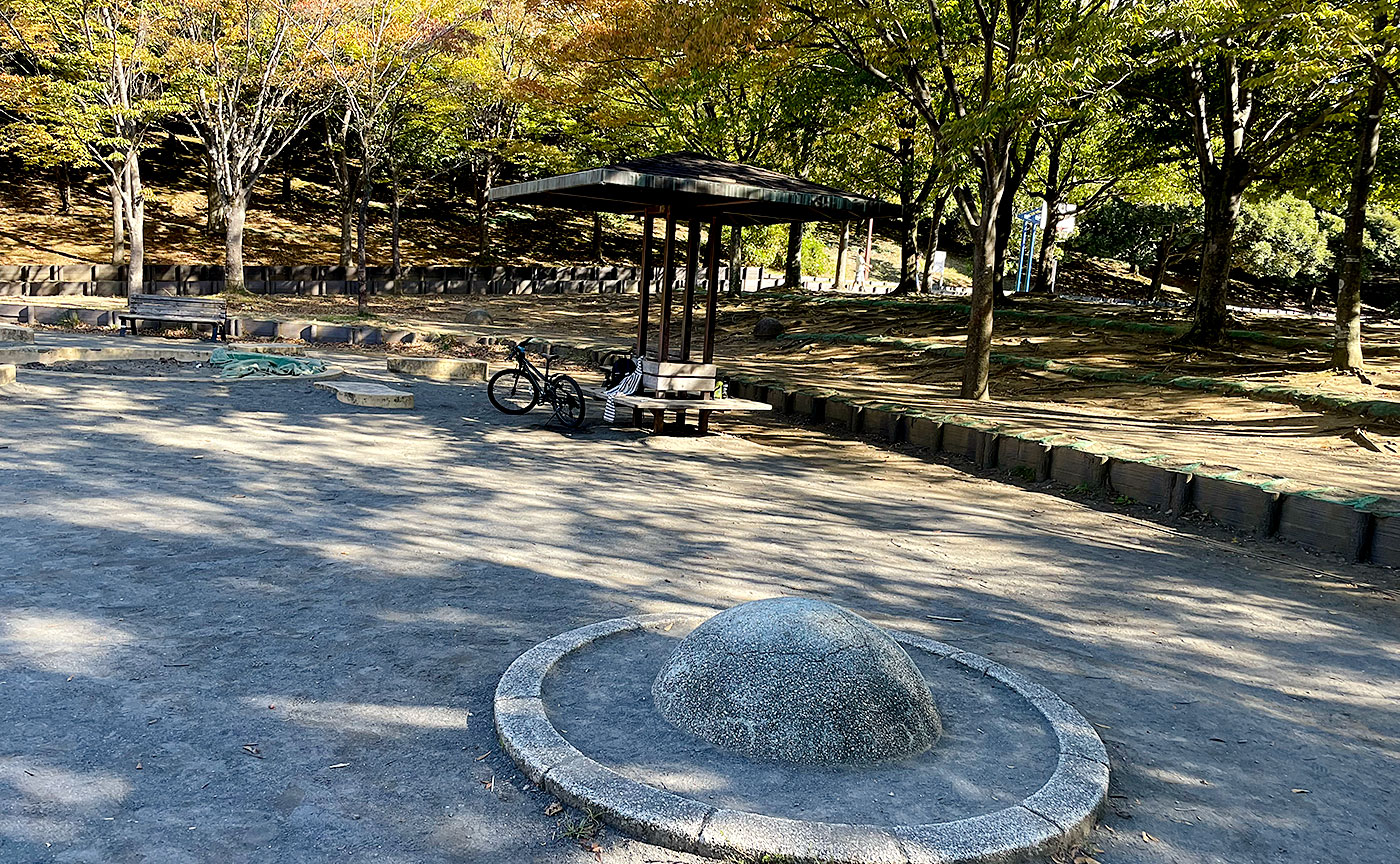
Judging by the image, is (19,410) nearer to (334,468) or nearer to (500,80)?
(334,468)

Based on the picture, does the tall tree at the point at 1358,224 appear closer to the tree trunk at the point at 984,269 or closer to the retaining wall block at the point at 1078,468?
the tree trunk at the point at 984,269

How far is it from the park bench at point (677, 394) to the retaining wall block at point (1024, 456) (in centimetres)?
237

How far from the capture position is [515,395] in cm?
1207

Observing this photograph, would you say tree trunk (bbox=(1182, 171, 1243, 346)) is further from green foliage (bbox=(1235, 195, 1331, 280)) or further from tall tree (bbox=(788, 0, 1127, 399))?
green foliage (bbox=(1235, 195, 1331, 280))

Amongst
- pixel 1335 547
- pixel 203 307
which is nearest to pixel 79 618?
pixel 1335 547

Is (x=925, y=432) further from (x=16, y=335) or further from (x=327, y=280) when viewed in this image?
(x=327, y=280)

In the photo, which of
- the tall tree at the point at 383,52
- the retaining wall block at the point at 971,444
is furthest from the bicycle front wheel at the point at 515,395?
the tall tree at the point at 383,52

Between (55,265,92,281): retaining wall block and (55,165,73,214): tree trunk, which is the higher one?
(55,165,73,214): tree trunk

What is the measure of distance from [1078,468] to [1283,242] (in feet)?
102

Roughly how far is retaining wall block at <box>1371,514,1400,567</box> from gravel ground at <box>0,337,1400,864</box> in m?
0.22

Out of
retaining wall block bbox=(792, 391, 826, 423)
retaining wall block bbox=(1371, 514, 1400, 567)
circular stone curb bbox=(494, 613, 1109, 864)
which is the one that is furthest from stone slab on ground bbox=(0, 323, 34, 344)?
retaining wall block bbox=(1371, 514, 1400, 567)

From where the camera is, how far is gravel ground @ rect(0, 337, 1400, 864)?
3.08 metres

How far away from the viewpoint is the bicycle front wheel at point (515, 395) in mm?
11223

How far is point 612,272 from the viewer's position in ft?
110
